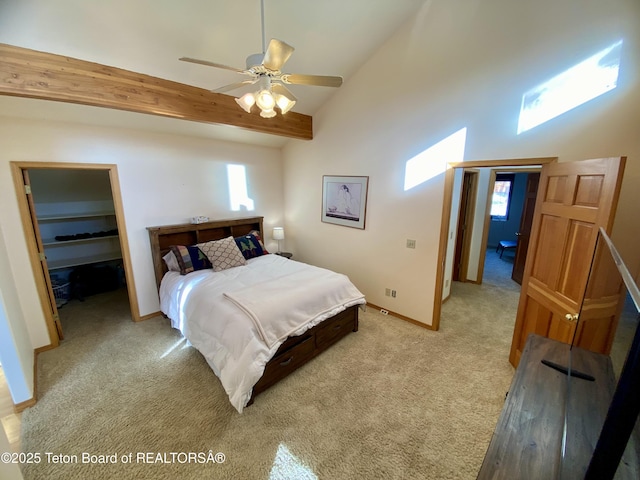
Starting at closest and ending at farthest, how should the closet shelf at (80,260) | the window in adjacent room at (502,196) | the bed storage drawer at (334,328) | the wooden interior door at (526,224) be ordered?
the bed storage drawer at (334,328) < the closet shelf at (80,260) < the wooden interior door at (526,224) < the window in adjacent room at (502,196)

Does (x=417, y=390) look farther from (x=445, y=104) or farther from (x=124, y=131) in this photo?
(x=124, y=131)

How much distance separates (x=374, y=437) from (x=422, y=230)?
7.09 ft

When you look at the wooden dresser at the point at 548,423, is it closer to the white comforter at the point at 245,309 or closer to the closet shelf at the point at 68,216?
the white comforter at the point at 245,309

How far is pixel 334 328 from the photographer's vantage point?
9.14 ft

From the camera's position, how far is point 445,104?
269 cm

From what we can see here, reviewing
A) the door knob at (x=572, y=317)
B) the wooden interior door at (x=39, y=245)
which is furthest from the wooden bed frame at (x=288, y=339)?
the door knob at (x=572, y=317)

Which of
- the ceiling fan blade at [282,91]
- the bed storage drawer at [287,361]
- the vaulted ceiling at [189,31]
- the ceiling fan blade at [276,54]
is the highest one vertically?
the vaulted ceiling at [189,31]

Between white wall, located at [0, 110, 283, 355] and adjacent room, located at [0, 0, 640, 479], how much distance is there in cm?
2

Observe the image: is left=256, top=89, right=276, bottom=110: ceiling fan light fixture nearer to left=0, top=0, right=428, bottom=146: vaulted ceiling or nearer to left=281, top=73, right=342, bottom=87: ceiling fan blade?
left=281, top=73, right=342, bottom=87: ceiling fan blade

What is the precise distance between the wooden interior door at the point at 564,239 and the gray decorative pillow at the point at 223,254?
325 centimetres

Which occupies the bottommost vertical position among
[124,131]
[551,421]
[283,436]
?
[283,436]

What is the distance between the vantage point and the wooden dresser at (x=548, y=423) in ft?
2.98

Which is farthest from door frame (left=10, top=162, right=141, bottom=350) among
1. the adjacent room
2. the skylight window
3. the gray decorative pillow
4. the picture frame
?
the skylight window

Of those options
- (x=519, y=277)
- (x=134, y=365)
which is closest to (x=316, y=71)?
(x=134, y=365)
